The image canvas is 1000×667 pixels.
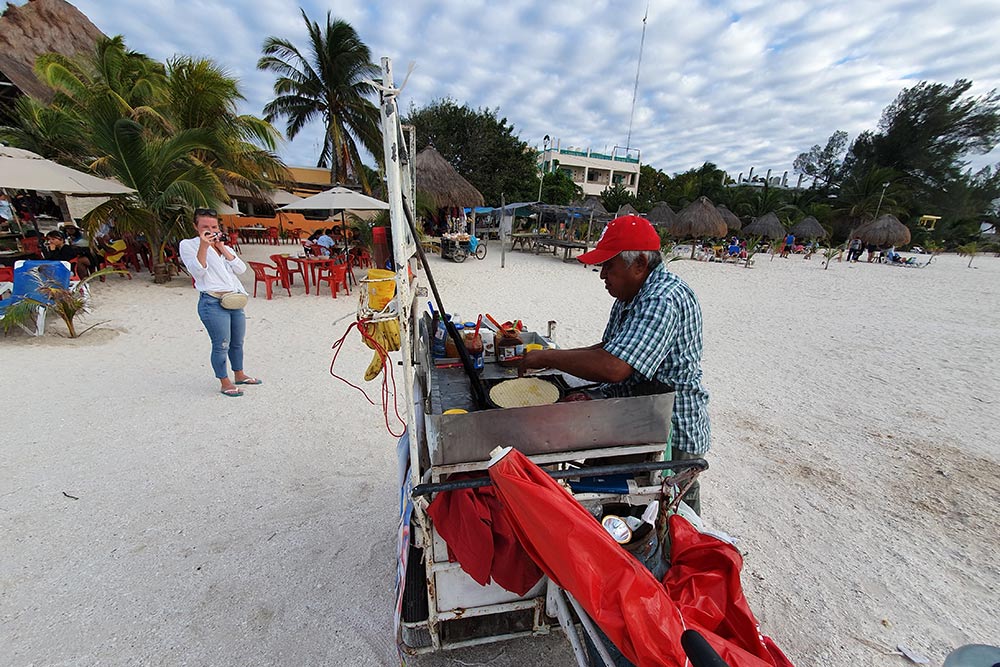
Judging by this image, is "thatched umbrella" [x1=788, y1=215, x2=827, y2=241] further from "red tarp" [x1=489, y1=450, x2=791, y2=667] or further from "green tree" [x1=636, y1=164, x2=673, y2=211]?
"red tarp" [x1=489, y1=450, x2=791, y2=667]

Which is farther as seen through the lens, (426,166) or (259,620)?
(426,166)

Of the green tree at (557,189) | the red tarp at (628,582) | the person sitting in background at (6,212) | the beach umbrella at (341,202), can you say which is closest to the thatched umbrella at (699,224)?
the green tree at (557,189)

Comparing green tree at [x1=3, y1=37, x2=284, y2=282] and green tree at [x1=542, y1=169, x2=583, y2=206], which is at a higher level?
green tree at [x1=542, y1=169, x2=583, y2=206]

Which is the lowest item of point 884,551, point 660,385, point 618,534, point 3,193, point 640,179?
point 884,551

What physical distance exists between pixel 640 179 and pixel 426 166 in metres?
41.6

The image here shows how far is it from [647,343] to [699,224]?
72.3 ft

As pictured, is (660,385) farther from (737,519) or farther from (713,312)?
(713,312)

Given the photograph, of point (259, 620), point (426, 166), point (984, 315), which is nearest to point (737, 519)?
point (259, 620)

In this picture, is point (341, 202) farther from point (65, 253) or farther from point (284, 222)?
point (284, 222)

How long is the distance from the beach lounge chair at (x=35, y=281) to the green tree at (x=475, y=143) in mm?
20890

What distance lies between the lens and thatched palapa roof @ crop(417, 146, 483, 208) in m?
15.6

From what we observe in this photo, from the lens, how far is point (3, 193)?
26.1 feet

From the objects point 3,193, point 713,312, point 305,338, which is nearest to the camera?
point 305,338

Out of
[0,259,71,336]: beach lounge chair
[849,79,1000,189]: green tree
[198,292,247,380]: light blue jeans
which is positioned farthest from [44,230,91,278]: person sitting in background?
[849,79,1000,189]: green tree
